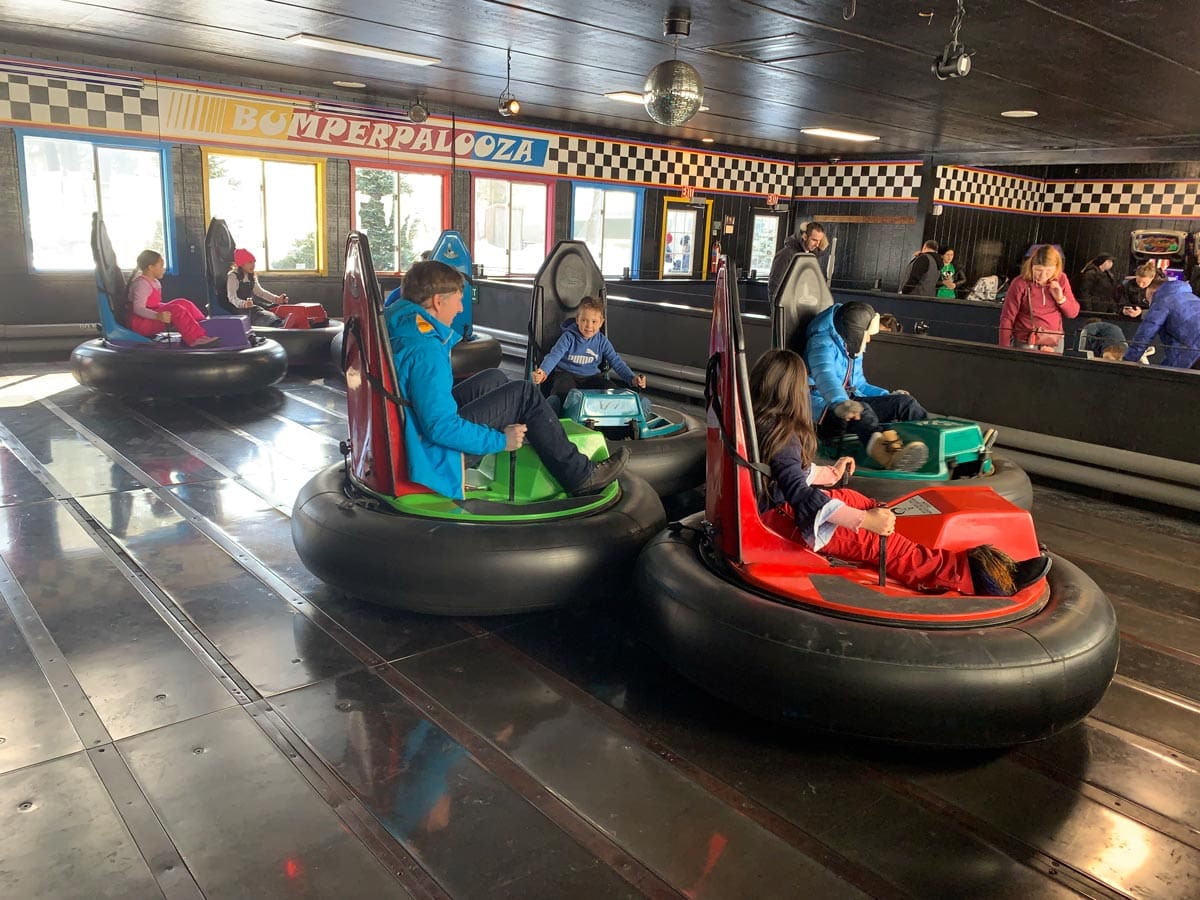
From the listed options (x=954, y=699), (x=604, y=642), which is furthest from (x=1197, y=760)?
(x=604, y=642)

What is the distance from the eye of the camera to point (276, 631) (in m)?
1.92

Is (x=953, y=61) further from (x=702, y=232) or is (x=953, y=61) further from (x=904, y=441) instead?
(x=702, y=232)

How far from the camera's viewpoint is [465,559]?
6.14ft

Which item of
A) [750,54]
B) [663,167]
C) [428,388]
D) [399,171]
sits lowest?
[428,388]

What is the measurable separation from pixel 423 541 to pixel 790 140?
270 inches

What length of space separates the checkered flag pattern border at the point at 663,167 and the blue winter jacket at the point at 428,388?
595cm

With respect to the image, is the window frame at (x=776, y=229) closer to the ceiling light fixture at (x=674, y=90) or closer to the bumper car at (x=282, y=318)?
the bumper car at (x=282, y=318)

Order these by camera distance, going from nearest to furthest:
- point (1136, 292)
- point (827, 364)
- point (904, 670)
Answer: point (904, 670)
point (827, 364)
point (1136, 292)

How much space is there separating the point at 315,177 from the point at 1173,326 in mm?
5269

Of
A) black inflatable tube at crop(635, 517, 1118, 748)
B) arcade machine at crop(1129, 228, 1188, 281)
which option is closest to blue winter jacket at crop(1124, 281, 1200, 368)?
black inflatable tube at crop(635, 517, 1118, 748)

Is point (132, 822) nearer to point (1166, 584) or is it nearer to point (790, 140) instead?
point (1166, 584)

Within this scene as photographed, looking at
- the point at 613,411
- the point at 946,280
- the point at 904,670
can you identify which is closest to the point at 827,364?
the point at 613,411

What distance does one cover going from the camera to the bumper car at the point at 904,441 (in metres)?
2.46

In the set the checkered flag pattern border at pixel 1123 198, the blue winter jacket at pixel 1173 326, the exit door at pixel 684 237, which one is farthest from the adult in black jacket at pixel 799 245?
the checkered flag pattern border at pixel 1123 198
